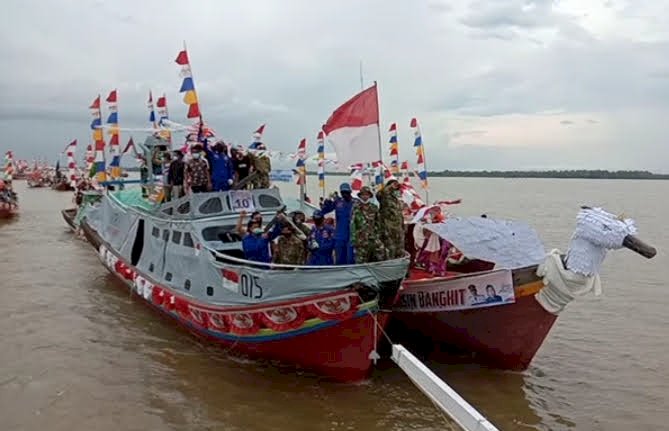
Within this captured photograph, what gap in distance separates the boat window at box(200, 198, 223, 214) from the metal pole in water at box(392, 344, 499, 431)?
7.64 metres

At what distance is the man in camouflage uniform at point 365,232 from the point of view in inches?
360

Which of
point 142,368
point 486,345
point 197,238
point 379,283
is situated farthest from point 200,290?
point 486,345

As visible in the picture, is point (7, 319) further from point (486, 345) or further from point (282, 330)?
point (486, 345)

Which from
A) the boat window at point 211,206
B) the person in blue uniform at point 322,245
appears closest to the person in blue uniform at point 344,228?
the person in blue uniform at point 322,245

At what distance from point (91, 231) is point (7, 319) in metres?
6.05

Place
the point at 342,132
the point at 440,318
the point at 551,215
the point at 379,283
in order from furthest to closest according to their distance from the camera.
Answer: the point at 551,215
the point at 440,318
the point at 342,132
the point at 379,283

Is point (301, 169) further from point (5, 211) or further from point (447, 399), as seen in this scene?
point (5, 211)

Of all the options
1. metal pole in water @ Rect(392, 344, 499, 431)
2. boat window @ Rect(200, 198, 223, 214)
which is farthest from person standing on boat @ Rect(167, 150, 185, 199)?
metal pole in water @ Rect(392, 344, 499, 431)

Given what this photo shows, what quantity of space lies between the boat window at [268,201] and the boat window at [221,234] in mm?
1100

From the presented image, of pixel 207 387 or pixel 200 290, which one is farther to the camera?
pixel 200 290

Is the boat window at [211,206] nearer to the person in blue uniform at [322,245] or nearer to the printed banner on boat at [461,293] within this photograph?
the person in blue uniform at [322,245]

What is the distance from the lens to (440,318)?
428 inches

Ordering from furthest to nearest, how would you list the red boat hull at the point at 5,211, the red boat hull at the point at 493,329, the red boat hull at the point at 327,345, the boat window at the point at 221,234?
the red boat hull at the point at 5,211
the boat window at the point at 221,234
the red boat hull at the point at 493,329
the red boat hull at the point at 327,345

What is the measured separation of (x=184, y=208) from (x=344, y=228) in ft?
13.6
